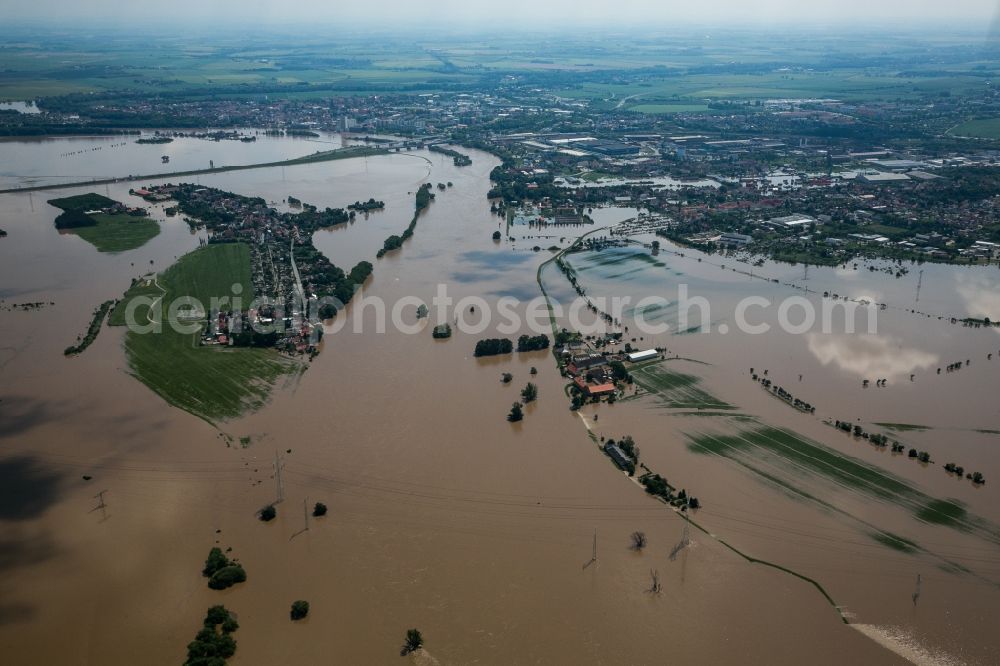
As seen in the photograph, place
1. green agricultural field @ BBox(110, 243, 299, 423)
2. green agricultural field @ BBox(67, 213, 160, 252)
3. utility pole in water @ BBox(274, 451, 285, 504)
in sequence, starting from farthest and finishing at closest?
green agricultural field @ BBox(67, 213, 160, 252), green agricultural field @ BBox(110, 243, 299, 423), utility pole in water @ BBox(274, 451, 285, 504)

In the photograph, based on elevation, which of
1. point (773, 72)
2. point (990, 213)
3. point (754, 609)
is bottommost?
point (754, 609)

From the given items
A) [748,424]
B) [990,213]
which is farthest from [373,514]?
[990,213]

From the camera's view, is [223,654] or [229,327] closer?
[223,654]

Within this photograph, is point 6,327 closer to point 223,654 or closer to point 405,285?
point 405,285

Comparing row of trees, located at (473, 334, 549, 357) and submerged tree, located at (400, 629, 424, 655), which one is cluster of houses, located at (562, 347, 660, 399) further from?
submerged tree, located at (400, 629, 424, 655)

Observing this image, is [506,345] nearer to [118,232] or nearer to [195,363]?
[195,363]

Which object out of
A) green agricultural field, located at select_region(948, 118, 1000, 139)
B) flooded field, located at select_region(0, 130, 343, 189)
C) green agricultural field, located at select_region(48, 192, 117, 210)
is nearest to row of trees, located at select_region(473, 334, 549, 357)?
green agricultural field, located at select_region(48, 192, 117, 210)

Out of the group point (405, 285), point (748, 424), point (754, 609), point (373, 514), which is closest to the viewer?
point (754, 609)

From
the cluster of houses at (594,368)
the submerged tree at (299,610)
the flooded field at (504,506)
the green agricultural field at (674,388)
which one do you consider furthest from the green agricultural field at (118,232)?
the submerged tree at (299,610)
